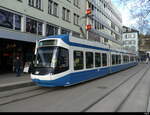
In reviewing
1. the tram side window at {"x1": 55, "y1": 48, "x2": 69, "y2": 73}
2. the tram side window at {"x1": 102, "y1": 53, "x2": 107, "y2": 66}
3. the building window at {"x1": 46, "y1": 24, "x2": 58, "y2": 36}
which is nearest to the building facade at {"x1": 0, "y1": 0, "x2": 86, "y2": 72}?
the building window at {"x1": 46, "y1": 24, "x2": 58, "y2": 36}

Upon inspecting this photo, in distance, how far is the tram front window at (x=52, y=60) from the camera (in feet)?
29.7

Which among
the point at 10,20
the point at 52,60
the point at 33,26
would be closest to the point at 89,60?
the point at 52,60

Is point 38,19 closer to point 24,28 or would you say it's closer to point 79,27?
point 24,28

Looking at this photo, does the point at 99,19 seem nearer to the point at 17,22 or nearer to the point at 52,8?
the point at 52,8

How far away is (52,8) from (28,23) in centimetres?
509

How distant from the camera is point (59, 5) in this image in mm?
22469

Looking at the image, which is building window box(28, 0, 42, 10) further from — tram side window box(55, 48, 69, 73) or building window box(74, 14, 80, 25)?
tram side window box(55, 48, 69, 73)

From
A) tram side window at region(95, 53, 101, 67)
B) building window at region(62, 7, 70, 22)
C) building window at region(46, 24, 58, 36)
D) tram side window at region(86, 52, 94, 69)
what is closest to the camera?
tram side window at region(86, 52, 94, 69)

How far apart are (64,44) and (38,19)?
34.1 feet

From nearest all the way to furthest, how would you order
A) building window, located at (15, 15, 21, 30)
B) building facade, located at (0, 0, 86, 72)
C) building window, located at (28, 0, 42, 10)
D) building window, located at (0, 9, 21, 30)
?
building window, located at (0, 9, 21, 30)
building facade, located at (0, 0, 86, 72)
building window, located at (15, 15, 21, 30)
building window, located at (28, 0, 42, 10)

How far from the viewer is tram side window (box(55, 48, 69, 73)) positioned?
9.13m

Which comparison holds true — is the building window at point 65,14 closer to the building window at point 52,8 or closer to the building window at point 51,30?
the building window at point 52,8

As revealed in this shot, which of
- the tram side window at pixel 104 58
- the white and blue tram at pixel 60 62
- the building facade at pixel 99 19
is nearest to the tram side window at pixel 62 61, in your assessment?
the white and blue tram at pixel 60 62

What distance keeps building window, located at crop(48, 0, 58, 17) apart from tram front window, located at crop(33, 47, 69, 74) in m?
12.4
